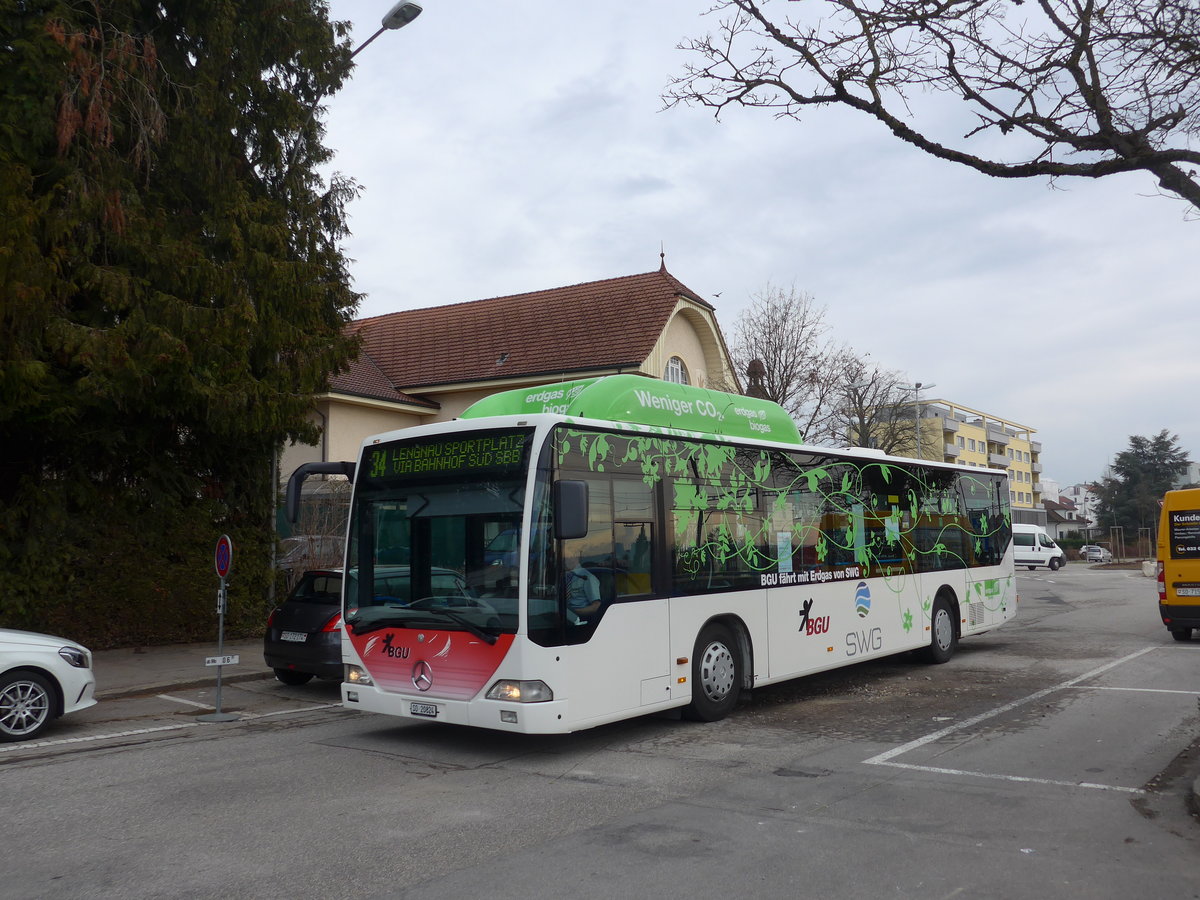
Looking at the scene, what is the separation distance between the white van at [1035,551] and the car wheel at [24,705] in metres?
52.1

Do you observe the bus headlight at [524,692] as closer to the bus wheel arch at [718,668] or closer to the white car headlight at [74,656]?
the bus wheel arch at [718,668]

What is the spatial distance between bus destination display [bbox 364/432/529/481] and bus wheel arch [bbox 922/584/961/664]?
8313 mm

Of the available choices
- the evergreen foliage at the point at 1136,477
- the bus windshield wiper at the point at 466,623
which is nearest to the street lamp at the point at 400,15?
the bus windshield wiper at the point at 466,623

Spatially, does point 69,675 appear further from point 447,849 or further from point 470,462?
point 447,849

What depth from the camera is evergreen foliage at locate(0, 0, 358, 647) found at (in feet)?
43.2

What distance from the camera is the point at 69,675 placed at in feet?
31.6

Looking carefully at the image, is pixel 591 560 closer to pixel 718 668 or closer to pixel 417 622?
pixel 417 622

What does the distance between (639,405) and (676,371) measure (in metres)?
21.7

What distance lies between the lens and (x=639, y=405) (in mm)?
9742

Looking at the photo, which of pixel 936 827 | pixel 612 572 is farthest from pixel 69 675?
pixel 936 827

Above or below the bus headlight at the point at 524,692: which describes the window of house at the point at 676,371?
above

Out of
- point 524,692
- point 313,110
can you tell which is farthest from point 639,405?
point 313,110

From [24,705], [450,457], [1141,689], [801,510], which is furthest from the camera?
[1141,689]

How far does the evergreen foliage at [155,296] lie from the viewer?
43.2ft
